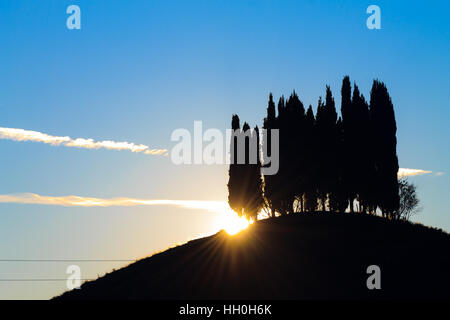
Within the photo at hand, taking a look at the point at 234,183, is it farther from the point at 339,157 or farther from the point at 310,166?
the point at 339,157

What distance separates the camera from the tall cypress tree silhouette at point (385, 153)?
51.8 metres

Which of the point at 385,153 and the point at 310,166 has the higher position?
the point at 385,153

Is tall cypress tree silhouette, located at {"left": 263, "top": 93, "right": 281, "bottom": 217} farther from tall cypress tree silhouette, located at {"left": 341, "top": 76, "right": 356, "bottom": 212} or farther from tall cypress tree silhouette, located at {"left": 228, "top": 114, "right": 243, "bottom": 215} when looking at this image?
tall cypress tree silhouette, located at {"left": 341, "top": 76, "right": 356, "bottom": 212}

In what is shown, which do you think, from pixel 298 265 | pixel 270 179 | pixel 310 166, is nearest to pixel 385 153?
pixel 310 166

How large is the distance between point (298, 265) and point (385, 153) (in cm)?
2374

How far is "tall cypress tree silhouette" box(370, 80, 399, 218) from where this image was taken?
5181cm

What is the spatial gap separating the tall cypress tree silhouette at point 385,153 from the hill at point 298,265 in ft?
29.4

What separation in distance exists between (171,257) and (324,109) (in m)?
26.2

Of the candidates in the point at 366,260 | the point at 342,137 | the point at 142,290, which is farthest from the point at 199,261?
the point at 342,137

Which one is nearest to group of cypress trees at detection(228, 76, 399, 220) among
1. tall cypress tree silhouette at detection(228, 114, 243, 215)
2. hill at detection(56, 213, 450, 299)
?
tall cypress tree silhouette at detection(228, 114, 243, 215)

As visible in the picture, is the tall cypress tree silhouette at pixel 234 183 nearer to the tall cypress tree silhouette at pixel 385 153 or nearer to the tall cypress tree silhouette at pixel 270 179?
the tall cypress tree silhouette at pixel 270 179

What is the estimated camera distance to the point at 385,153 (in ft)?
171

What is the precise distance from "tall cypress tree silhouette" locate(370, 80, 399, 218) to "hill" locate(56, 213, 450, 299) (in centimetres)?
895

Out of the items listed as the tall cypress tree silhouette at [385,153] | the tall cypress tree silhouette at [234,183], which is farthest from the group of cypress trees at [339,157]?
the tall cypress tree silhouette at [234,183]
